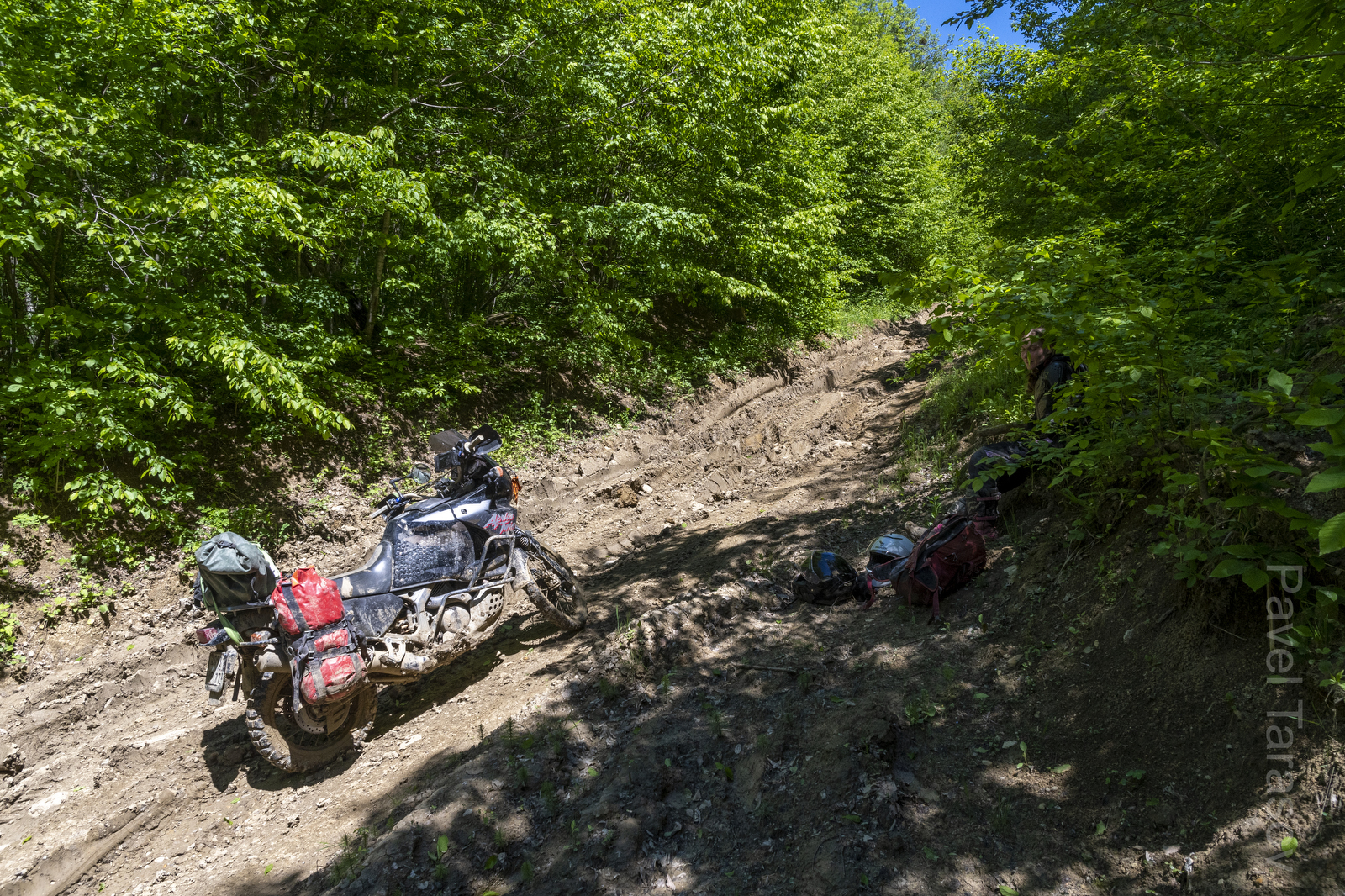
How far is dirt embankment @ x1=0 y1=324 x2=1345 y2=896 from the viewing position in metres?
2.35

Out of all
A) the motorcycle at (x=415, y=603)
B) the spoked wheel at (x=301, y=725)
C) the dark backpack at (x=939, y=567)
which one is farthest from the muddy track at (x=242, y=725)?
the dark backpack at (x=939, y=567)

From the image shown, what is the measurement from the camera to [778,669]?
148 inches

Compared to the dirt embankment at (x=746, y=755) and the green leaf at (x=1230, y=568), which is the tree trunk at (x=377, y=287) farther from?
the green leaf at (x=1230, y=568)

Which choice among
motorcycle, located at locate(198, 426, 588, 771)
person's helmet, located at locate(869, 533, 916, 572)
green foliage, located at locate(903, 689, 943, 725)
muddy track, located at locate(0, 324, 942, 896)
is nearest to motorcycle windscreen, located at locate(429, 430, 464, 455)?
motorcycle, located at locate(198, 426, 588, 771)

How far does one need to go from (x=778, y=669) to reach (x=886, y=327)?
48.4 feet

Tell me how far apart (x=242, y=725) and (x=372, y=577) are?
155 cm

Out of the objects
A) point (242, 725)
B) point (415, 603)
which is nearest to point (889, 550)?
point (415, 603)

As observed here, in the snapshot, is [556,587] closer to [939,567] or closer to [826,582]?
[826,582]

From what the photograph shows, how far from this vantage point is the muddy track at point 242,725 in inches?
147

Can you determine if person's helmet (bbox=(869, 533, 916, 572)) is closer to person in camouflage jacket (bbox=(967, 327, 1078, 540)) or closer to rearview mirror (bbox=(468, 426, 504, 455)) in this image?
person in camouflage jacket (bbox=(967, 327, 1078, 540))

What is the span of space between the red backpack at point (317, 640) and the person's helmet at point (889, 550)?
334cm

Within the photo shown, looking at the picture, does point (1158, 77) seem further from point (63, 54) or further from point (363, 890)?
point (63, 54)

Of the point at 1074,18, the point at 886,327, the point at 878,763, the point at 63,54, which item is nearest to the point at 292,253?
the point at 63,54

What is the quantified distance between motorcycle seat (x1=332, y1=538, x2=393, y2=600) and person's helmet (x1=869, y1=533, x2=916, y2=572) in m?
3.22
